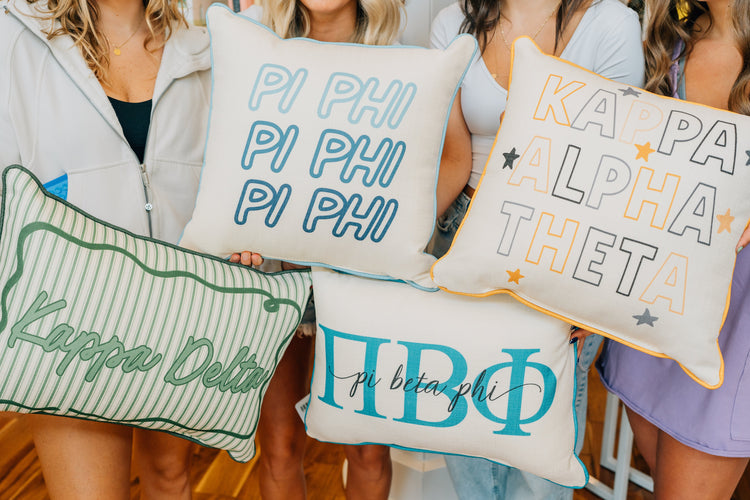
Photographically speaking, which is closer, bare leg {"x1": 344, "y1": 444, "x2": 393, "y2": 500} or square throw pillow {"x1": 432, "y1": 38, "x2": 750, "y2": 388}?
square throw pillow {"x1": 432, "y1": 38, "x2": 750, "y2": 388}

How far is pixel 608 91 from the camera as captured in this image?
2.96 ft

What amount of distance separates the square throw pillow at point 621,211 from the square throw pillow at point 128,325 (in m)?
0.39

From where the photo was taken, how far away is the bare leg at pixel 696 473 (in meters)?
1.06

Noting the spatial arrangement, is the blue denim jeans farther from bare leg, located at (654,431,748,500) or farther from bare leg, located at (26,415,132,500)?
bare leg, located at (26,415,132,500)

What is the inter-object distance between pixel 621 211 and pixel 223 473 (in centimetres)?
153

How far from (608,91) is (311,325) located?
2.28ft

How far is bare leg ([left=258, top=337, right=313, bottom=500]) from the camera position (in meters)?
1.28

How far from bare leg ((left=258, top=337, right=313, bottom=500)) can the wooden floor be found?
0.50 metres

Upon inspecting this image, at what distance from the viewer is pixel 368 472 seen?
1.28m

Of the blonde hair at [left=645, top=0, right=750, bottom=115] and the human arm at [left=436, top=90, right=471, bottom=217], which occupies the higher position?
the blonde hair at [left=645, top=0, right=750, bottom=115]

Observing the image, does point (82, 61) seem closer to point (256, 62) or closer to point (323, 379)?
point (256, 62)

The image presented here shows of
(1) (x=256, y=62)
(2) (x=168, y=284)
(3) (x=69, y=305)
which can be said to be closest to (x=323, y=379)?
(2) (x=168, y=284)

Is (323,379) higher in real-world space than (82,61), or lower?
lower

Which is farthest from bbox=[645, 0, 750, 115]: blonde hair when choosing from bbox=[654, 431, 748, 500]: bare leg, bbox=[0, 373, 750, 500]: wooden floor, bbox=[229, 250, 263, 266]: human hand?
bbox=[0, 373, 750, 500]: wooden floor
